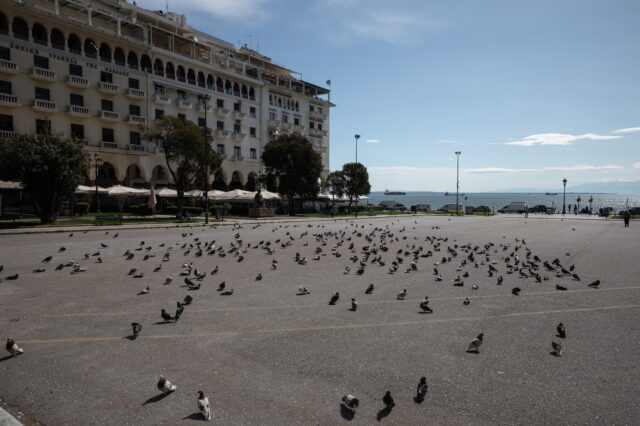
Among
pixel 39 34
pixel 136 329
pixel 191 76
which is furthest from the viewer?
pixel 191 76

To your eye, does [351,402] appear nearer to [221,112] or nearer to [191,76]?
[191,76]

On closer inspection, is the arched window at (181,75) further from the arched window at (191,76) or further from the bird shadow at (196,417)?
the bird shadow at (196,417)

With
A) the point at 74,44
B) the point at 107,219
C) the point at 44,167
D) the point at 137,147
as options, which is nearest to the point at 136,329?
the point at 44,167

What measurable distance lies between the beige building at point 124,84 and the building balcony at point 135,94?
0.13 m

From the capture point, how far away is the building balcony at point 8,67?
4100 cm

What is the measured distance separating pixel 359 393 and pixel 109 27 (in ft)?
199

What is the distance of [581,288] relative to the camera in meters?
9.70

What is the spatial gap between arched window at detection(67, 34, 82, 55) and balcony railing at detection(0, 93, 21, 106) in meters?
8.58

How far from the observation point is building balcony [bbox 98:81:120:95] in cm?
4859

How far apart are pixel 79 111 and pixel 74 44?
308 inches

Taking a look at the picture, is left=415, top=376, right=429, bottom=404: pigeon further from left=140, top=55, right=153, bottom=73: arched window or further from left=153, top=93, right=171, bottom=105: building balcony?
left=140, top=55, right=153, bottom=73: arched window

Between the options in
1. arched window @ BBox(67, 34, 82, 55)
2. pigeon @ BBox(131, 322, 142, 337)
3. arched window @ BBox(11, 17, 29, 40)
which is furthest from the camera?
arched window @ BBox(67, 34, 82, 55)

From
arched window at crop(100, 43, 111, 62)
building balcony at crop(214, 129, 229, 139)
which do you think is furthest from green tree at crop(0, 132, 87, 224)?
building balcony at crop(214, 129, 229, 139)

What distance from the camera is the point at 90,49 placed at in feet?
162
